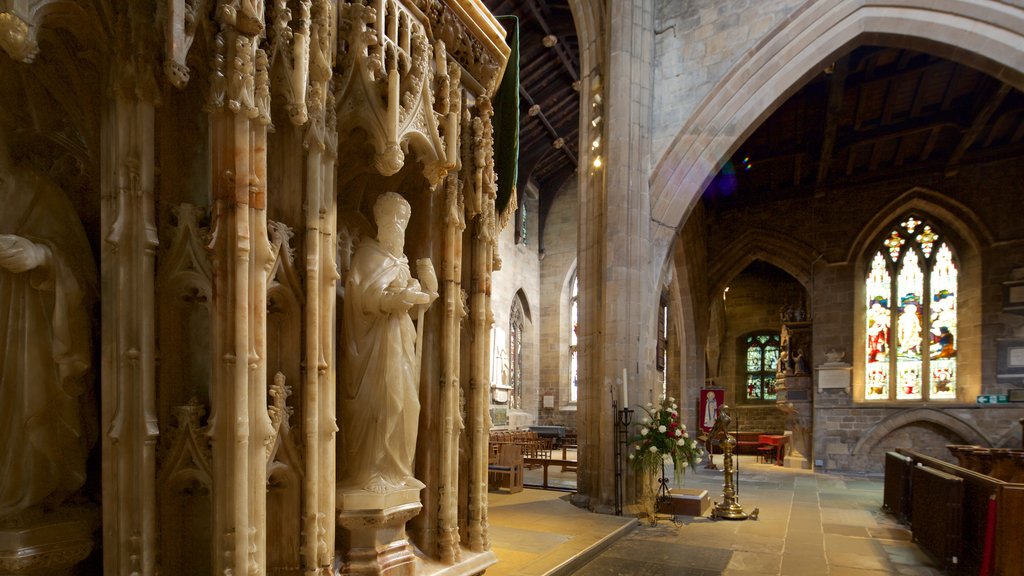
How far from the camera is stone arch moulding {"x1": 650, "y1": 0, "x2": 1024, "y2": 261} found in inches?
285

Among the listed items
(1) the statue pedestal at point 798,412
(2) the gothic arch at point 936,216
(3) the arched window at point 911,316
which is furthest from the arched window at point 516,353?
(3) the arched window at point 911,316

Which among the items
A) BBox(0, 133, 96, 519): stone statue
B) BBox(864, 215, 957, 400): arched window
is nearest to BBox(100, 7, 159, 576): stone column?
BBox(0, 133, 96, 519): stone statue

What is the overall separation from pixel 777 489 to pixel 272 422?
361 inches

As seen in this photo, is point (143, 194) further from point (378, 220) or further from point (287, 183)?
point (378, 220)

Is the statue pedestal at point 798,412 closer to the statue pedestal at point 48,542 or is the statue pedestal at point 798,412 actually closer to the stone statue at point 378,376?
the stone statue at point 378,376

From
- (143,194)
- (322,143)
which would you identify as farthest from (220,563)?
(322,143)

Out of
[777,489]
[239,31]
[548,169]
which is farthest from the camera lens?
[548,169]

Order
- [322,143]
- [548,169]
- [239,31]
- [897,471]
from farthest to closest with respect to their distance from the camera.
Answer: [548,169], [897,471], [322,143], [239,31]

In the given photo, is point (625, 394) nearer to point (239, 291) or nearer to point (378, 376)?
point (378, 376)

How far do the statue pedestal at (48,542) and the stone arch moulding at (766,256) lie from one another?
13975 millimetres

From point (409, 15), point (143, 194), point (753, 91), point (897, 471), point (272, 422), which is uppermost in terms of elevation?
point (753, 91)

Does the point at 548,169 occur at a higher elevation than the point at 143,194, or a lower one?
higher

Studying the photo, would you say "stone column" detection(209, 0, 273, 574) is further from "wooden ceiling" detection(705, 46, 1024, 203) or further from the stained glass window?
the stained glass window

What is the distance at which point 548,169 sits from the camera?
1927 centimetres
